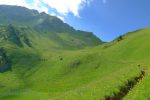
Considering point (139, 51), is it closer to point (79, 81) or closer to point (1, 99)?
point (79, 81)

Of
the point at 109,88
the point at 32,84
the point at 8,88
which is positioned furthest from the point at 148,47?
the point at 109,88

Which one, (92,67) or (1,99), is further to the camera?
(92,67)

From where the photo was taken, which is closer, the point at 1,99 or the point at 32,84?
the point at 1,99

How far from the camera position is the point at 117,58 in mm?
195875

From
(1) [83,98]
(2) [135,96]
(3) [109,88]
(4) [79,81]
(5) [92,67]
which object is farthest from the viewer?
(5) [92,67]

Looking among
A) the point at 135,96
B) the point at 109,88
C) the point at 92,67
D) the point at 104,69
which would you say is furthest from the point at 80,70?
the point at 135,96

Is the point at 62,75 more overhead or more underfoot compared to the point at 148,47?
more underfoot

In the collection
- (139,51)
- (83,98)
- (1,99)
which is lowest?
(1,99)

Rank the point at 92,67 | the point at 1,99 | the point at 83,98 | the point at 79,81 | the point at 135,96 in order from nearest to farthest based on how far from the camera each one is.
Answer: the point at 135,96 → the point at 83,98 → the point at 1,99 → the point at 79,81 → the point at 92,67

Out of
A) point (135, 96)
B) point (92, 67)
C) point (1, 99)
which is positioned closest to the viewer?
point (135, 96)

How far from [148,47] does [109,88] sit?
491 feet

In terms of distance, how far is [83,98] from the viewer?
117 feet

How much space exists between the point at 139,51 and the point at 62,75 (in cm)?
4569

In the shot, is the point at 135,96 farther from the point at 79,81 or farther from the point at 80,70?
the point at 80,70
